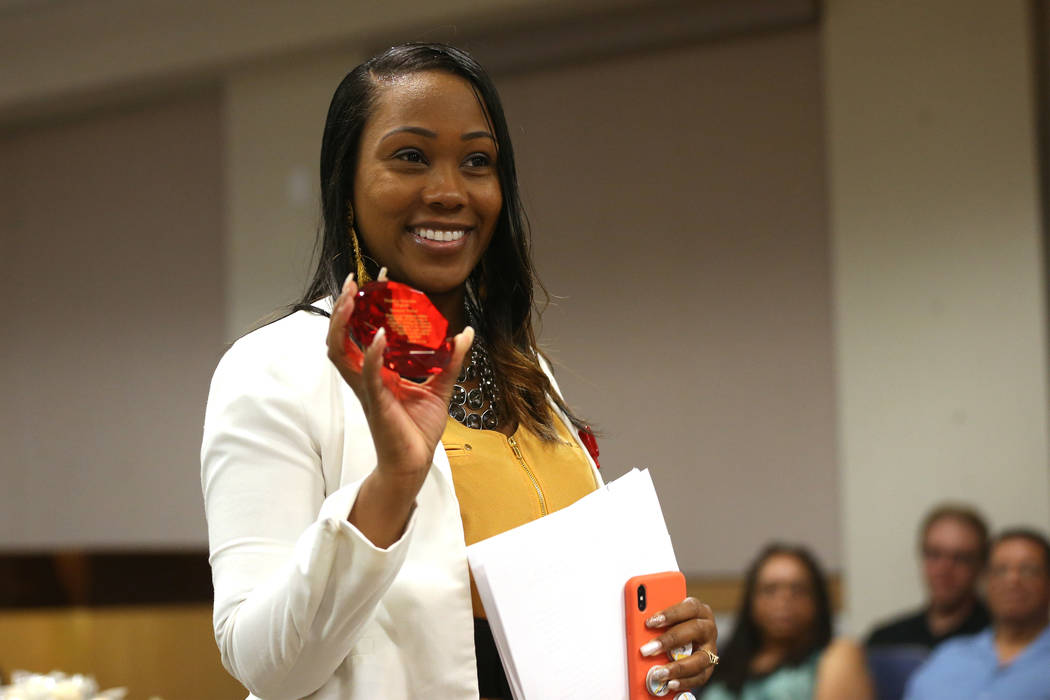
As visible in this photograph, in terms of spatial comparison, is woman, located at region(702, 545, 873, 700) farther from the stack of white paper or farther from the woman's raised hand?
the woman's raised hand

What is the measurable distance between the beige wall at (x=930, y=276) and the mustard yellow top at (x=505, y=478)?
334cm

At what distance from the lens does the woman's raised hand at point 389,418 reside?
0.87 meters

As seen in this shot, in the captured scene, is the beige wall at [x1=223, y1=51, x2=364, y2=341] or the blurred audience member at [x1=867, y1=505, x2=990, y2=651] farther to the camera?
the beige wall at [x1=223, y1=51, x2=364, y2=341]

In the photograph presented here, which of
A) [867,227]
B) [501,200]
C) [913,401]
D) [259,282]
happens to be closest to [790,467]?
[913,401]

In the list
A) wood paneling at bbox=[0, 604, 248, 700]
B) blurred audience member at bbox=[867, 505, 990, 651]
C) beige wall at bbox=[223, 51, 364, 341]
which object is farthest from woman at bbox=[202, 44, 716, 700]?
beige wall at bbox=[223, 51, 364, 341]

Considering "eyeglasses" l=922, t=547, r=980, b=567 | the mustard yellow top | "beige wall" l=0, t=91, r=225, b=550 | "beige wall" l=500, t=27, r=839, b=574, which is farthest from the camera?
"beige wall" l=0, t=91, r=225, b=550

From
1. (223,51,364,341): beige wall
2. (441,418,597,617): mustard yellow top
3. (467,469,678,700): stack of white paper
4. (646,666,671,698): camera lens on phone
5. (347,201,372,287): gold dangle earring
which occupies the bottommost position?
(646,666,671,698): camera lens on phone

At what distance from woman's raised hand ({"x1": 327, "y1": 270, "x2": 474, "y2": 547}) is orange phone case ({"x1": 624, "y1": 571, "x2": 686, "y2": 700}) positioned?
282 mm

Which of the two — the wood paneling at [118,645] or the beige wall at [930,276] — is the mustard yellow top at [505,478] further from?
the beige wall at [930,276]

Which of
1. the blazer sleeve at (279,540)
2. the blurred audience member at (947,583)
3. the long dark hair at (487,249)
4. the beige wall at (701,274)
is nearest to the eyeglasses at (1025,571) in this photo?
the blurred audience member at (947,583)

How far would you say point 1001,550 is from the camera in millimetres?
3820

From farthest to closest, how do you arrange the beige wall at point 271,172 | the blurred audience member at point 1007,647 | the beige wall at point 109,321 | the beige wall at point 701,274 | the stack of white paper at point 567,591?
the beige wall at point 109,321 < the beige wall at point 271,172 < the beige wall at point 701,274 < the blurred audience member at point 1007,647 < the stack of white paper at point 567,591

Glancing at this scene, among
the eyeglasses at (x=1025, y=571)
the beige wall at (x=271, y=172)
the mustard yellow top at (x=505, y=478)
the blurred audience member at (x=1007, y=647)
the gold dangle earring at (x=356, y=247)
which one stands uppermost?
the beige wall at (x=271, y=172)

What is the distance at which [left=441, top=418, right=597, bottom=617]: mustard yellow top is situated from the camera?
1.15 meters
